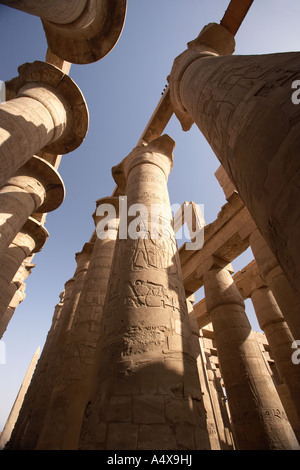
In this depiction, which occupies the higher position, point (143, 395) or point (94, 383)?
Answer: point (94, 383)

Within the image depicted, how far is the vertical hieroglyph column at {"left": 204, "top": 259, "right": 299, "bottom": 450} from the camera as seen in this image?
507 centimetres

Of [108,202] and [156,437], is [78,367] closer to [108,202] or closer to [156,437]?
[156,437]

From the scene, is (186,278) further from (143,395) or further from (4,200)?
(143,395)

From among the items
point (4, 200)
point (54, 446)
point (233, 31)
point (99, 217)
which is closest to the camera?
point (54, 446)

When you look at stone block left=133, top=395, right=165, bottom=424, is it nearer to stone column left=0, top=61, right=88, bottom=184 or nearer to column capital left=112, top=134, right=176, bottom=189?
stone column left=0, top=61, right=88, bottom=184

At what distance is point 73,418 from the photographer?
14.3 ft

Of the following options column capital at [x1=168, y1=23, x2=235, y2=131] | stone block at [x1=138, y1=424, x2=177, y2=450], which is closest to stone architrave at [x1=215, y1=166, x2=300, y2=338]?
stone block at [x1=138, y1=424, x2=177, y2=450]

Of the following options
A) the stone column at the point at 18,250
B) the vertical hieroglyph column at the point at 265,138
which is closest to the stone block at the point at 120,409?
the vertical hieroglyph column at the point at 265,138

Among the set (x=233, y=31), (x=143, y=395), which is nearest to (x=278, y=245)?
(x=143, y=395)

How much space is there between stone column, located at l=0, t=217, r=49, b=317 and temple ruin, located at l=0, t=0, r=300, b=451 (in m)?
0.04

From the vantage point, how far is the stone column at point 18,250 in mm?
6202

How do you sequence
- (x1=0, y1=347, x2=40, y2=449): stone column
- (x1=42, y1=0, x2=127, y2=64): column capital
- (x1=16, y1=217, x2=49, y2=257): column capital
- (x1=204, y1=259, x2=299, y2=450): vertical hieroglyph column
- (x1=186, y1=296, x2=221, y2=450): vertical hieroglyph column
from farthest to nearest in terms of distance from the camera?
(x1=0, y1=347, x2=40, y2=449): stone column, (x1=186, y1=296, x2=221, y2=450): vertical hieroglyph column, (x1=16, y1=217, x2=49, y2=257): column capital, (x1=42, y1=0, x2=127, y2=64): column capital, (x1=204, y1=259, x2=299, y2=450): vertical hieroglyph column
